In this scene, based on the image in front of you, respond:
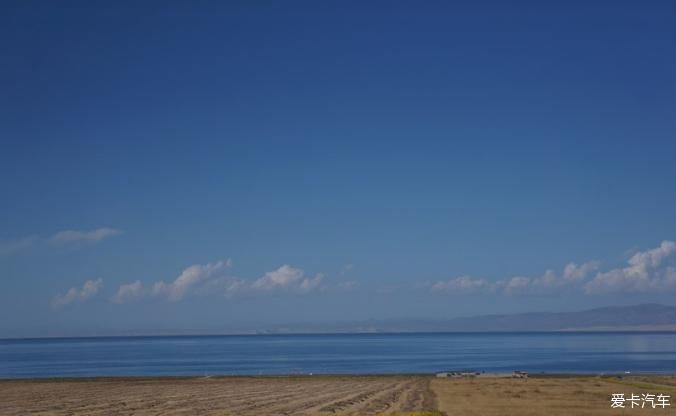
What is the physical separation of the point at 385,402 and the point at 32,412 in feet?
77.2

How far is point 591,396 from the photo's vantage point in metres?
54.2

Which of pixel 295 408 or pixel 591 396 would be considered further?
pixel 591 396

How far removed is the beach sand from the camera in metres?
46.6

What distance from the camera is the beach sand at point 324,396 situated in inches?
1833

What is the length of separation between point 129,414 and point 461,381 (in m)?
36.8

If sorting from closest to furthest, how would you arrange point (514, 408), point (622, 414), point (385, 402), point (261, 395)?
point (622, 414), point (514, 408), point (385, 402), point (261, 395)

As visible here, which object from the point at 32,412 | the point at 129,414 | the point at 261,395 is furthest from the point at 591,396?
the point at 32,412

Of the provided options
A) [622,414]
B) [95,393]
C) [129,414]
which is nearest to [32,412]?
[129,414]

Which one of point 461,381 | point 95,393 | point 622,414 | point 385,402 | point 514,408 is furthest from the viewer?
point 461,381

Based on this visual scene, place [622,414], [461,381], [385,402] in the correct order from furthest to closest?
1. [461,381]
2. [385,402]
3. [622,414]

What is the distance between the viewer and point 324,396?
5791cm

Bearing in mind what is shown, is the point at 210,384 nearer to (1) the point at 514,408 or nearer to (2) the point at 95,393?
(2) the point at 95,393

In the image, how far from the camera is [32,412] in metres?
46.8

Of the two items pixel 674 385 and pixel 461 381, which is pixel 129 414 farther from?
pixel 674 385
